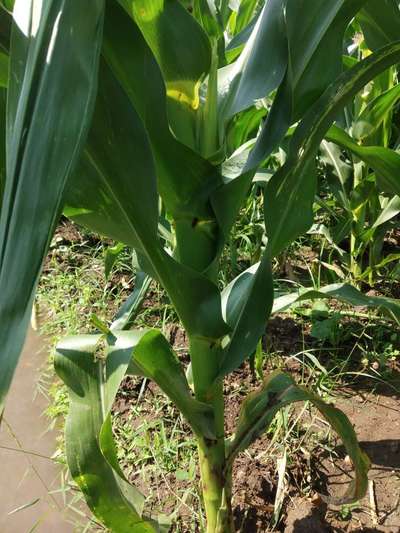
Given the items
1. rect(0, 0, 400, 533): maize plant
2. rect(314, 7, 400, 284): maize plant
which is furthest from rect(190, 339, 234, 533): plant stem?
rect(314, 7, 400, 284): maize plant

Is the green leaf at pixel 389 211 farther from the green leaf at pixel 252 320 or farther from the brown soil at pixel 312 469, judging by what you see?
the green leaf at pixel 252 320

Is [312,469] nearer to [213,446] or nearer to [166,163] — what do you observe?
[213,446]

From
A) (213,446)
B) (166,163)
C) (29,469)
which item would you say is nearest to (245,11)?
(166,163)

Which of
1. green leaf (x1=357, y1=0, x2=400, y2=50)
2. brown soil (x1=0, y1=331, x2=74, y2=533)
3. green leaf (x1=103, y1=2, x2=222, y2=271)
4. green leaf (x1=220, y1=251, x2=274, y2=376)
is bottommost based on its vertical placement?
A: brown soil (x1=0, y1=331, x2=74, y2=533)

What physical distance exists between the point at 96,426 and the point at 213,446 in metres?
0.20

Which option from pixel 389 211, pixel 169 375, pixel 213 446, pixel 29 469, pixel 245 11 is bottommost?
pixel 29 469

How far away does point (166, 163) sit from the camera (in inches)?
24.2

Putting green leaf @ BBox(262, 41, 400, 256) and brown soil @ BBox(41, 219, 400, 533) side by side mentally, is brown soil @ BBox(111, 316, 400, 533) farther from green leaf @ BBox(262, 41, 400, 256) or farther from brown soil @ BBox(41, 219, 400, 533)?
green leaf @ BBox(262, 41, 400, 256)

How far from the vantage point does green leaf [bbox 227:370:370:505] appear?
2.56 ft

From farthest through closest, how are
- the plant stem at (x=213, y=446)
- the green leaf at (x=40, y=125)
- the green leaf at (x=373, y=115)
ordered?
1. the green leaf at (x=373, y=115)
2. the plant stem at (x=213, y=446)
3. the green leaf at (x=40, y=125)

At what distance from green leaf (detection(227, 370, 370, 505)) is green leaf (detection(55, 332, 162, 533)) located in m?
0.16

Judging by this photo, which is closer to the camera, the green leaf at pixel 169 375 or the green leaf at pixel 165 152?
the green leaf at pixel 165 152

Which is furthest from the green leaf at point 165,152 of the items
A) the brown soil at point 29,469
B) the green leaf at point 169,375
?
the brown soil at point 29,469

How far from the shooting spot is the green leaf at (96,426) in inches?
24.9
